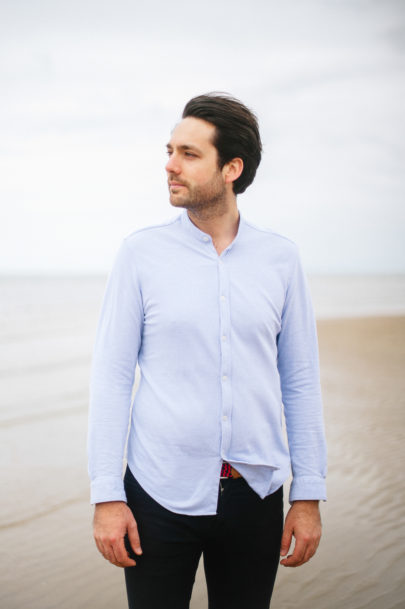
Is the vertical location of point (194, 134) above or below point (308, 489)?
above

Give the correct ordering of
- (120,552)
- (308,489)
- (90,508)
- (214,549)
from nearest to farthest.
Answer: (120,552) < (214,549) < (308,489) < (90,508)

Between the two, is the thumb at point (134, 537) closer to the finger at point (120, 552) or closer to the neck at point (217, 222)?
the finger at point (120, 552)

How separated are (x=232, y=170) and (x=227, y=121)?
181mm

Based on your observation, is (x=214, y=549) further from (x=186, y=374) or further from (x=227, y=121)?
(x=227, y=121)

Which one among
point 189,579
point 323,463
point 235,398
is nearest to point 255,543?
point 189,579

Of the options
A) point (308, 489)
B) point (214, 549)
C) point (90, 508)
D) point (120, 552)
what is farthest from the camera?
point (90, 508)

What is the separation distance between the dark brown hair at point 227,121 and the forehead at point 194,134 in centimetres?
2

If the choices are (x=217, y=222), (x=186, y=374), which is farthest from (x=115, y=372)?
(x=217, y=222)

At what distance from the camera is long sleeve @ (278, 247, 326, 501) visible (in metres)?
1.78

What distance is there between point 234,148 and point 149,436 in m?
1.11

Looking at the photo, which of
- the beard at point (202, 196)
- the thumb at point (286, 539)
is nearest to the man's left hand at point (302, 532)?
the thumb at point (286, 539)

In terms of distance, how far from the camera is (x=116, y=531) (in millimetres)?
1493

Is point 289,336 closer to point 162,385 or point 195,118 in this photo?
point 162,385

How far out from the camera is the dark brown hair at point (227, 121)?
5.68 feet
